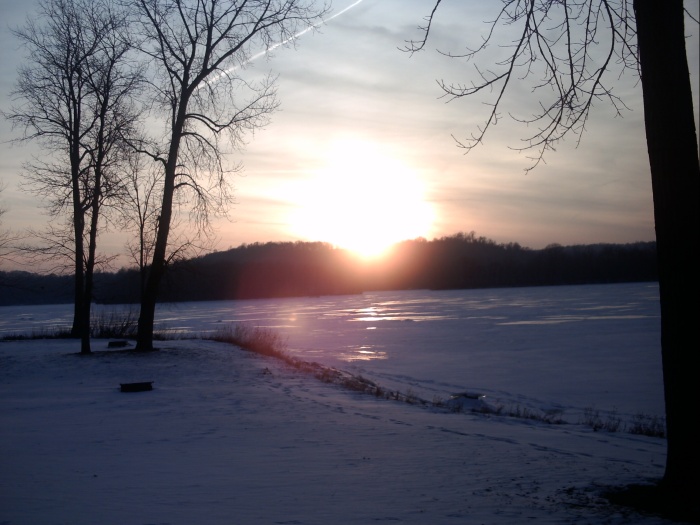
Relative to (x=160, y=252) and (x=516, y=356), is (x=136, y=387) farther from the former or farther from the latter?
(x=516, y=356)

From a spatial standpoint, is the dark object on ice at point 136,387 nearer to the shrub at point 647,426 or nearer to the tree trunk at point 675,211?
the shrub at point 647,426

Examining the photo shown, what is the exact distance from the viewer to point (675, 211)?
233 inches

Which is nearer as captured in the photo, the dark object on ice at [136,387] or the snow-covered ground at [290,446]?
the snow-covered ground at [290,446]

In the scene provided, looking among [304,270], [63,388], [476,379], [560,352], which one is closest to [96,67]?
[63,388]

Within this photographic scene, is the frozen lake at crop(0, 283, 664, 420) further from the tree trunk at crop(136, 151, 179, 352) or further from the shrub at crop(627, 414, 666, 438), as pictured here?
the tree trunk at crop(136, 151, 179, 352)

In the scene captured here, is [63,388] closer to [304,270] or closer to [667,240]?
[667,240]

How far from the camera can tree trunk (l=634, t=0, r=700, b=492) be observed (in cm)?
587

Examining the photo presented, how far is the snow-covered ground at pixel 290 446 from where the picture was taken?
608cm

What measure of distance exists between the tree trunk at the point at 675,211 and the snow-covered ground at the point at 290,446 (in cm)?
89

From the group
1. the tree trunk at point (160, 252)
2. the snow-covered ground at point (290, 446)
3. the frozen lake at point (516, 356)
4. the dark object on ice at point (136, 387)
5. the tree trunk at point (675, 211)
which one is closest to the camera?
the tree trunk at point (675, 211)

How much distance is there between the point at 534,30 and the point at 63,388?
13.0 meters

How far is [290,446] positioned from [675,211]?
5728 millimetres

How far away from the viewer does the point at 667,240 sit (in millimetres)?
5961

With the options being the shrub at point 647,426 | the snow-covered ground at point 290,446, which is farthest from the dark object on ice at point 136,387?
the shrub at point 647,426
